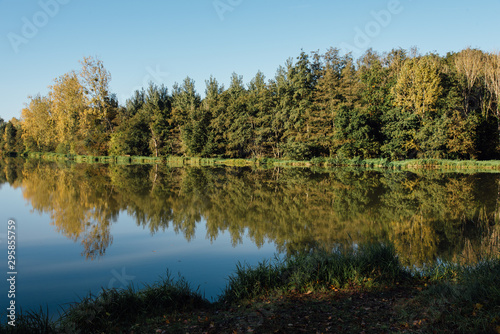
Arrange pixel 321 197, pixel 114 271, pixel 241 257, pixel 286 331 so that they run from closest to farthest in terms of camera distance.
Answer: pixel 286 331 → pixel 114 271 → pixel 241 257 → pixel 321 197

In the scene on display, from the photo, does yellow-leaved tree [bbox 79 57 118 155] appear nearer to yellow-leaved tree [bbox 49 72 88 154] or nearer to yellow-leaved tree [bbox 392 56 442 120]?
yellow-leaved tree [bbox 49 72 88 154]

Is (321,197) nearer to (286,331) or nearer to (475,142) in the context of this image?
(286,331)

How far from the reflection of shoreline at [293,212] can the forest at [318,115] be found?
17944mm

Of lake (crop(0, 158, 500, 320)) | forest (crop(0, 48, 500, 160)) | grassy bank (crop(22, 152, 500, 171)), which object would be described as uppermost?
forest (crop(0, 48, 500, 160))

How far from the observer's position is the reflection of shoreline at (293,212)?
897 centimetres

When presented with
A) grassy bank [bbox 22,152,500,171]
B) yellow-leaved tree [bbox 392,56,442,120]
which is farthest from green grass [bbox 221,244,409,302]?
yellow-leaved tree [bbox 392,56,442,120]

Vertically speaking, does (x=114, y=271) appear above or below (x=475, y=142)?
A: below

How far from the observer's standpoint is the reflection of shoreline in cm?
897

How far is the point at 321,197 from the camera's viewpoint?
16.0 meters

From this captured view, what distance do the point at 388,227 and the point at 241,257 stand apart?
4.87 m

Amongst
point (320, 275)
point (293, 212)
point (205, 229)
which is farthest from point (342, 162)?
point (320, 275)

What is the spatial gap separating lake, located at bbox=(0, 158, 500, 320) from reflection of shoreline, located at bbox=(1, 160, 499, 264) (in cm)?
4

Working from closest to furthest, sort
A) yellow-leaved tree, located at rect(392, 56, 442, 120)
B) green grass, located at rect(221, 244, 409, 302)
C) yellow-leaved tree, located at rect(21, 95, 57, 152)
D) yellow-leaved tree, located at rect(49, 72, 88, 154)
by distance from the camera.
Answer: green grass, located at rect(221, 244, 409, 302) → yellow-leaved tree, located at rect(392, 56, 442, 120) → yellow-leaved tree, located at rect(49, 72, 88, 154) → yellow-leaved tree, located at rect(21, 95, 57, 152)

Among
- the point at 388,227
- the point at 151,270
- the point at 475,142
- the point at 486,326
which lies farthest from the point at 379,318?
the point at 475,142
